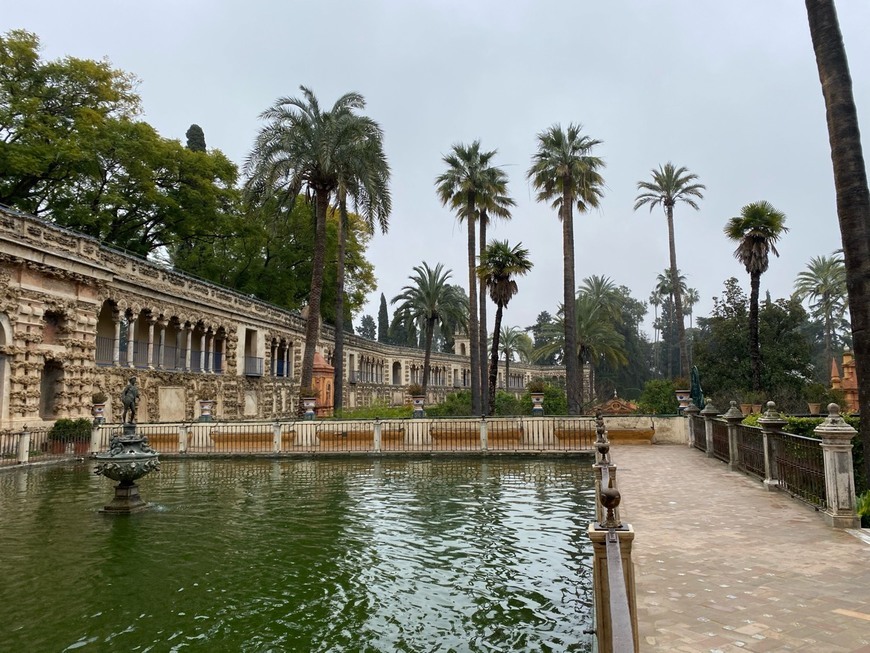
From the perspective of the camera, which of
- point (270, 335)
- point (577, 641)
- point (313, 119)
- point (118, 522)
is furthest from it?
point (270, 335)

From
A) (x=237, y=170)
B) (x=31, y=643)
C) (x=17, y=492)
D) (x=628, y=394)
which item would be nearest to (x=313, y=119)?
(x=237, y=170)

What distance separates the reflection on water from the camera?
6.09 meters

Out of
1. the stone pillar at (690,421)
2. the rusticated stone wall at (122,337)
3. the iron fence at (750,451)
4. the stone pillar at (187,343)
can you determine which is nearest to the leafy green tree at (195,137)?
the rusticated stone wall at (122,337)

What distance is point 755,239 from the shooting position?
31359 millimetres

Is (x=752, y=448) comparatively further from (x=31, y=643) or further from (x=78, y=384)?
(x=78, y=384)

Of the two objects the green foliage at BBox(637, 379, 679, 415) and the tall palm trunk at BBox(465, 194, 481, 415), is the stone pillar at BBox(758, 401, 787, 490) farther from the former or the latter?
the green foliage at BBox(637, 379, 679, 415)

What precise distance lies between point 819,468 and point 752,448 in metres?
4.14

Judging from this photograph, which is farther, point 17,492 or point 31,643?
point 17,492

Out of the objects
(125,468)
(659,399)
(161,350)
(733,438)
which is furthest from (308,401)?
(659,399)

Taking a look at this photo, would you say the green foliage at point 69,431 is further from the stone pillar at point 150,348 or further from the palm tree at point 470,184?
the palm tree at point 470,184

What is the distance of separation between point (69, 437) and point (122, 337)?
12579 mm

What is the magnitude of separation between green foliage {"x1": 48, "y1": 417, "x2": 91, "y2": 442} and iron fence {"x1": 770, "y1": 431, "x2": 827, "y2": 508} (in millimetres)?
22168

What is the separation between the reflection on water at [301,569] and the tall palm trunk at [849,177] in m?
4.88

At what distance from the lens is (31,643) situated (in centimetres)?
589
